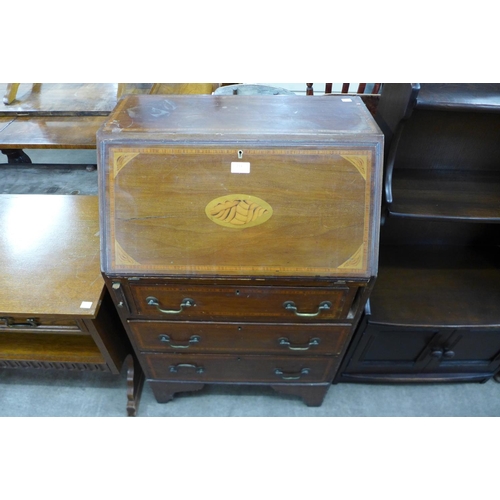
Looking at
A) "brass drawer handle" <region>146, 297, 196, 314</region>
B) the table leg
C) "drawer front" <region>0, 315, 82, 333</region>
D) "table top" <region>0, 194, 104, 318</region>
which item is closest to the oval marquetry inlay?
"brass drawer handle" <region>146, 297, 196, 314</region>

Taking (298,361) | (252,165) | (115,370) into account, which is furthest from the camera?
(115,370)

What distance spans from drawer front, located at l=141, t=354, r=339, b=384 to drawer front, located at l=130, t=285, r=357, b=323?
0.26 meters

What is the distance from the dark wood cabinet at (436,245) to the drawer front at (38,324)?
1089 millimetres

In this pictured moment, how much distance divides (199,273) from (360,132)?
22.8 inches

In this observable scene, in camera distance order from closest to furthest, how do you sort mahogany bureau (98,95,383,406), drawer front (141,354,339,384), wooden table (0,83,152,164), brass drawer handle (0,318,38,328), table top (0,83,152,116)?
1. mahogany bureau (98,95,383,406)
2. brass drawer handle (0,318,38,328)
3. drawer front (141,354,339,384)
4. wooden table (0,83,152,164)
5. table top (0,83,152,116)

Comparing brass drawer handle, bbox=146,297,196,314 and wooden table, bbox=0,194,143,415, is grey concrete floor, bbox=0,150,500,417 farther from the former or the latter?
brass drawer handle, bbox=146,297,196,314

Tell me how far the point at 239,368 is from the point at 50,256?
84 centimetres

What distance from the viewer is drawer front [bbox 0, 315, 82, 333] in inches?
42.9

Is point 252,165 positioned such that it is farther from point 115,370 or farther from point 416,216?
point 115,370

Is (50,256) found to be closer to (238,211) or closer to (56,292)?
(56,292)

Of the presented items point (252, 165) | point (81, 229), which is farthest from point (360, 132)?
point (81, 229)

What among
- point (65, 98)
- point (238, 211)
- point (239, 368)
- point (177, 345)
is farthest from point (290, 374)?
point (65, 98)

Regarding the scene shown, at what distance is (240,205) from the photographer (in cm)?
86

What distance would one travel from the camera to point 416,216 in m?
1.04
